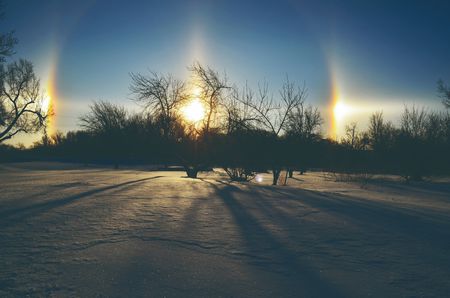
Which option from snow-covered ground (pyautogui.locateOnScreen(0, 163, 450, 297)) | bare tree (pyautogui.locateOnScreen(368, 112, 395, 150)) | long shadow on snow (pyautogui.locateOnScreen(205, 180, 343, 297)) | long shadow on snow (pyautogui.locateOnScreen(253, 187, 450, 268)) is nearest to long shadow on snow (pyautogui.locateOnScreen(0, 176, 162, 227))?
snow-covered ground (pyautogui.locateOnScreen(0, 163, 450, 297))

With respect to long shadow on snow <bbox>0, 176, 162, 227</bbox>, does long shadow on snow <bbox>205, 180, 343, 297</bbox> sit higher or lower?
lower

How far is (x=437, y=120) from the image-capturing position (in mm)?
31531

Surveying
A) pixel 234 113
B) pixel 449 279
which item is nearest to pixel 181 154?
pixel 234 113

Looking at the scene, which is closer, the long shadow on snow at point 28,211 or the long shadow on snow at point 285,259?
the long shadow on snow at point 285,259

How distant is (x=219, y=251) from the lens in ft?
12.6

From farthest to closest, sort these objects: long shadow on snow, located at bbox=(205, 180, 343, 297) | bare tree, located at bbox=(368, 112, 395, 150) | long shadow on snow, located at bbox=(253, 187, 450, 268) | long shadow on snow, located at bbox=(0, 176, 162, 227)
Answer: bare tree, located at bbox=(368, 112, 395, 150)
long shadow on snow, located at bbox=(0, 176, 162, 227)
long shadow on snow, located at bbox=(253, 187, 450, 268)
long shadow on snow, located at bbox=(205, 180, 343, 297)

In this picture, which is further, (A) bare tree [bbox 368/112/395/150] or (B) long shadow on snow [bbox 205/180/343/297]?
(A) bare tree [bbox 368/112/395/150]

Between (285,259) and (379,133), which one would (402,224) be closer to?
(285,259)

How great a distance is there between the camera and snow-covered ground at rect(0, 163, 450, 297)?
2.86m

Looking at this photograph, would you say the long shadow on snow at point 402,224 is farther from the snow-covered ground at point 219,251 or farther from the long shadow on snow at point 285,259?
the long shadow on snow at point 285,259

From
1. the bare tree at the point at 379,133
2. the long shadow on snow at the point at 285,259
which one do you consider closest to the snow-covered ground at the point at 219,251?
the long shadow on snow at the point at 285,259

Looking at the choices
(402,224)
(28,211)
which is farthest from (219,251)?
(28,211)

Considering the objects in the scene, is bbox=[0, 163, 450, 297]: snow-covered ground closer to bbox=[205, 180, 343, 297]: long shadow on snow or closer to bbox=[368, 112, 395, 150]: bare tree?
bbox=[205, 180, 343, 297]: long shadow on snow

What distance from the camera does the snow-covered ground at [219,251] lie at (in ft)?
9.38
